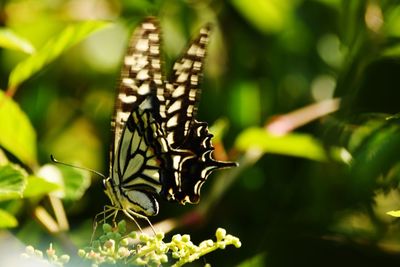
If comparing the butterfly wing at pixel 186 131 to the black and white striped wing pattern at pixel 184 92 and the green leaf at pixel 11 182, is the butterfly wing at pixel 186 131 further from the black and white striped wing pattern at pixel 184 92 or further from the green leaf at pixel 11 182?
the green leaf at pixel 11 182

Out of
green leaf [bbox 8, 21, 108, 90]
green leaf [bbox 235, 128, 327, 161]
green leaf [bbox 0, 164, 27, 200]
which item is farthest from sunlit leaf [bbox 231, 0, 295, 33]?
green leaf [bbox 0, 164, 27, 200]

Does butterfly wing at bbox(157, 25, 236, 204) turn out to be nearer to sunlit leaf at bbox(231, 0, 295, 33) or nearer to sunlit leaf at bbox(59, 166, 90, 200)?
sunlit leaf at bbox(59, 166, 90, 200)

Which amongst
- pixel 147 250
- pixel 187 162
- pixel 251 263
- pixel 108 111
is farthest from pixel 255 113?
pixel 147 250

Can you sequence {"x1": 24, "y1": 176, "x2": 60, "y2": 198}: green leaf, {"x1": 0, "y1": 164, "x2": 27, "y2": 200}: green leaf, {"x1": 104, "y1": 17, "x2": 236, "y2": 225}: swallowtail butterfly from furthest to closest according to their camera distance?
{"x1": 104, "y1": 17, "x2": 236, "y2": 225}: swallowtail butterfly < {"x1": 24, "y1": 176, "x2": 60, "y2": 198}: green leaf < {"x1": 0, "y1": 164, "x2": 27, "y2": 200}: green leaf

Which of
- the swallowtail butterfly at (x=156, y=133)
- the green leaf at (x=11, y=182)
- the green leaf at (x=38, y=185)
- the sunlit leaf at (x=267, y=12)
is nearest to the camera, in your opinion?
the green leaf at (x=11, y=182)

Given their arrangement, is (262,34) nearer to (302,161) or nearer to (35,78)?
(302,161)

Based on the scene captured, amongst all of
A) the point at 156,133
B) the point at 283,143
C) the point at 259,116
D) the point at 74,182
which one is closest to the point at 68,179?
the point at 74,182

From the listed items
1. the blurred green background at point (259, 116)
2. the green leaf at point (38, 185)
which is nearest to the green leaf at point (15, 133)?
the blurred green background at point (259, 116)

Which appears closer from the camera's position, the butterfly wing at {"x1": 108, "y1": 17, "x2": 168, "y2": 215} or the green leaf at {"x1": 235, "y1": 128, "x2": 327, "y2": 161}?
the butterfly wing at {"x1": 108, "y1": 17, "x2": 168, "y2": 215}
